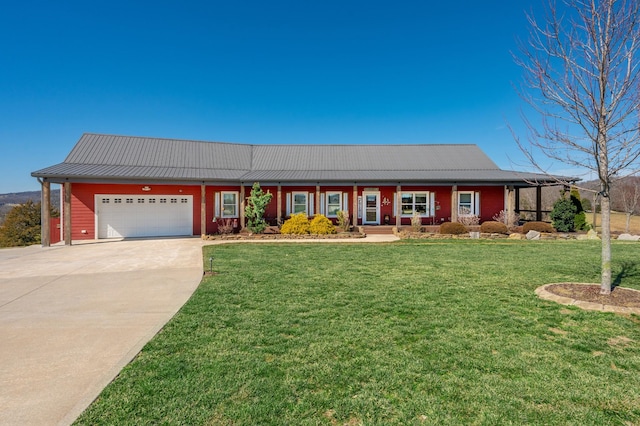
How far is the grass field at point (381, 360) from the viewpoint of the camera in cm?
278

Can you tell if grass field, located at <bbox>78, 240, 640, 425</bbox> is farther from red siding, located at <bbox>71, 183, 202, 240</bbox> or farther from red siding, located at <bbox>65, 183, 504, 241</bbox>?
red siding, located at <bbox>71, 183, 202, 240</bbox>

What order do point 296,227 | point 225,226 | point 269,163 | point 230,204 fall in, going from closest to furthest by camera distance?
point 296,227, point 225,226, point 230,204, point 269,163

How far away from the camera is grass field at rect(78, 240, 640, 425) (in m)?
2.78

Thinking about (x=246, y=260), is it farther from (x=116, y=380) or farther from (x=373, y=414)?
(x=373, y=414)

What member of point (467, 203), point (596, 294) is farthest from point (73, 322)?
point (467, 203)

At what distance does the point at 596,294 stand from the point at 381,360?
502 centimetres

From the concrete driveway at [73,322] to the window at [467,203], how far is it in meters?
16.6

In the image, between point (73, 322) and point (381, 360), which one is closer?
point (381, 360)

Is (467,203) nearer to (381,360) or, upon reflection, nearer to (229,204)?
(229,204)

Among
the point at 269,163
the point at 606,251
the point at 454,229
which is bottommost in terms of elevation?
the point at 454,229

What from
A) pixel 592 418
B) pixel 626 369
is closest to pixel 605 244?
pixel 626 369

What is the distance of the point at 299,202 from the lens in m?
20.7

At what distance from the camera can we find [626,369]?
3496 millimetres

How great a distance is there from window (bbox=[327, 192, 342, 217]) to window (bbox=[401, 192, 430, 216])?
13.4 ft
